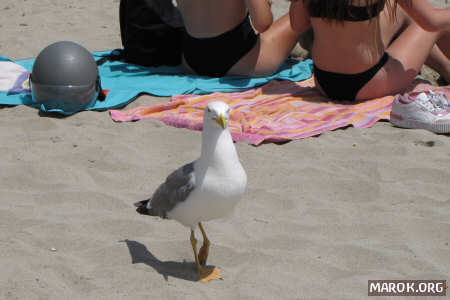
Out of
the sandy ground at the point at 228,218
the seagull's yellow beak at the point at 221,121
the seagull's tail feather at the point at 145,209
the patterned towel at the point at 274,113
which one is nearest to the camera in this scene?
the seagull's yellow beak at the point at 221,121

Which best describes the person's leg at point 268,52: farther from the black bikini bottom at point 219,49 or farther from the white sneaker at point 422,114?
the white sneaker at point 422,114

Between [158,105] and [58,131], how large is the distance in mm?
744

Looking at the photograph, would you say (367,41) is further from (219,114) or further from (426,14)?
(219,114)

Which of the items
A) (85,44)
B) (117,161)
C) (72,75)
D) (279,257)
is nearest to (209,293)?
(279,257)

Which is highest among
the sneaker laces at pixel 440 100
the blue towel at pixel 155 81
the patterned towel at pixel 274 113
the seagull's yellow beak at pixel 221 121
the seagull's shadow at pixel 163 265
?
the seagull's yellow beak at pixel 221 121

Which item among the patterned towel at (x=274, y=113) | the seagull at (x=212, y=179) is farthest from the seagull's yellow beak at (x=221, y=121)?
the patterned towel at (x=274, y=113)

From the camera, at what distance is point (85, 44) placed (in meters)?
6.18

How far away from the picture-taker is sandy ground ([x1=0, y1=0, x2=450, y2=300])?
2.37 meters

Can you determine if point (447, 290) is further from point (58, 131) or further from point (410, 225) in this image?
point (58, 131)

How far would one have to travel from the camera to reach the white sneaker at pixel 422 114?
153 inches

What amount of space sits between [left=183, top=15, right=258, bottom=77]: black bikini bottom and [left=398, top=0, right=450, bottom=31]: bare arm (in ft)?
3.97

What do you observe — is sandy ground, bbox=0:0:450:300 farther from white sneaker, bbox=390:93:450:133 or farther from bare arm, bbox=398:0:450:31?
bare arm, bbox=398:0:450:31

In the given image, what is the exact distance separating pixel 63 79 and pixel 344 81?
1938 millimetres

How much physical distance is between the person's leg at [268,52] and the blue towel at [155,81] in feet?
0.22
